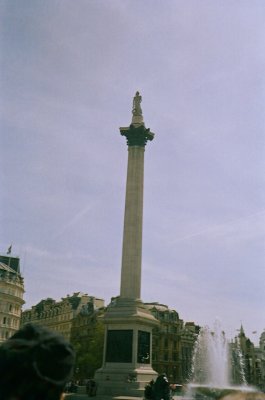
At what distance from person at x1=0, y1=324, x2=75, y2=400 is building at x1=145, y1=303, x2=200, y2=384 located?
8187 cm

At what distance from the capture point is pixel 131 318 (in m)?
34.6

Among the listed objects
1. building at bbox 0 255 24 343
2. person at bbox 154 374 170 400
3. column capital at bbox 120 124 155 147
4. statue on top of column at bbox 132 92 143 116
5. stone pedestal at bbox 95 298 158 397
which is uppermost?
statue on top of column at bbox 132 92 143 116

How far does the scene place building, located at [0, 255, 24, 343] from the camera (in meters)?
69.0

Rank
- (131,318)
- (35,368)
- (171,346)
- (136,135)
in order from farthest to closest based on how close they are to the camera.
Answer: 1. (171,346)
2. (136,135)
3. (131,318)
4. (35,368)

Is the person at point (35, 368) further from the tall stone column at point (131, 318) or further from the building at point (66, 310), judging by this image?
the building at point (66, 310)

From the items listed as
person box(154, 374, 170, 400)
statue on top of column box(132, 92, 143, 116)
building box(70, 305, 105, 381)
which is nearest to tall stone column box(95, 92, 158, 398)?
statue on top of column box(132, 92, 143, 116)

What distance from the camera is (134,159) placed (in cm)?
4259

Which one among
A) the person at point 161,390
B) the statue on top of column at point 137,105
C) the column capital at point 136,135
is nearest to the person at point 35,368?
→ the person at point 161,390

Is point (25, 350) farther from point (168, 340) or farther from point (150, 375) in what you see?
point (168, 340)

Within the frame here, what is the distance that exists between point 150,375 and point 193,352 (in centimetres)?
5866

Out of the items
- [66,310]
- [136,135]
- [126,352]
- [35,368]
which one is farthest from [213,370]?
[35,368]

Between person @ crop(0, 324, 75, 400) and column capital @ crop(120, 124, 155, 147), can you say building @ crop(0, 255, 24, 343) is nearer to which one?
column capital @ crop(120, 124, 155, 147)

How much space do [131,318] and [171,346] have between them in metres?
52.9

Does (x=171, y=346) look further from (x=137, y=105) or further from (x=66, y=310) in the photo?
(x=137, y=105)
